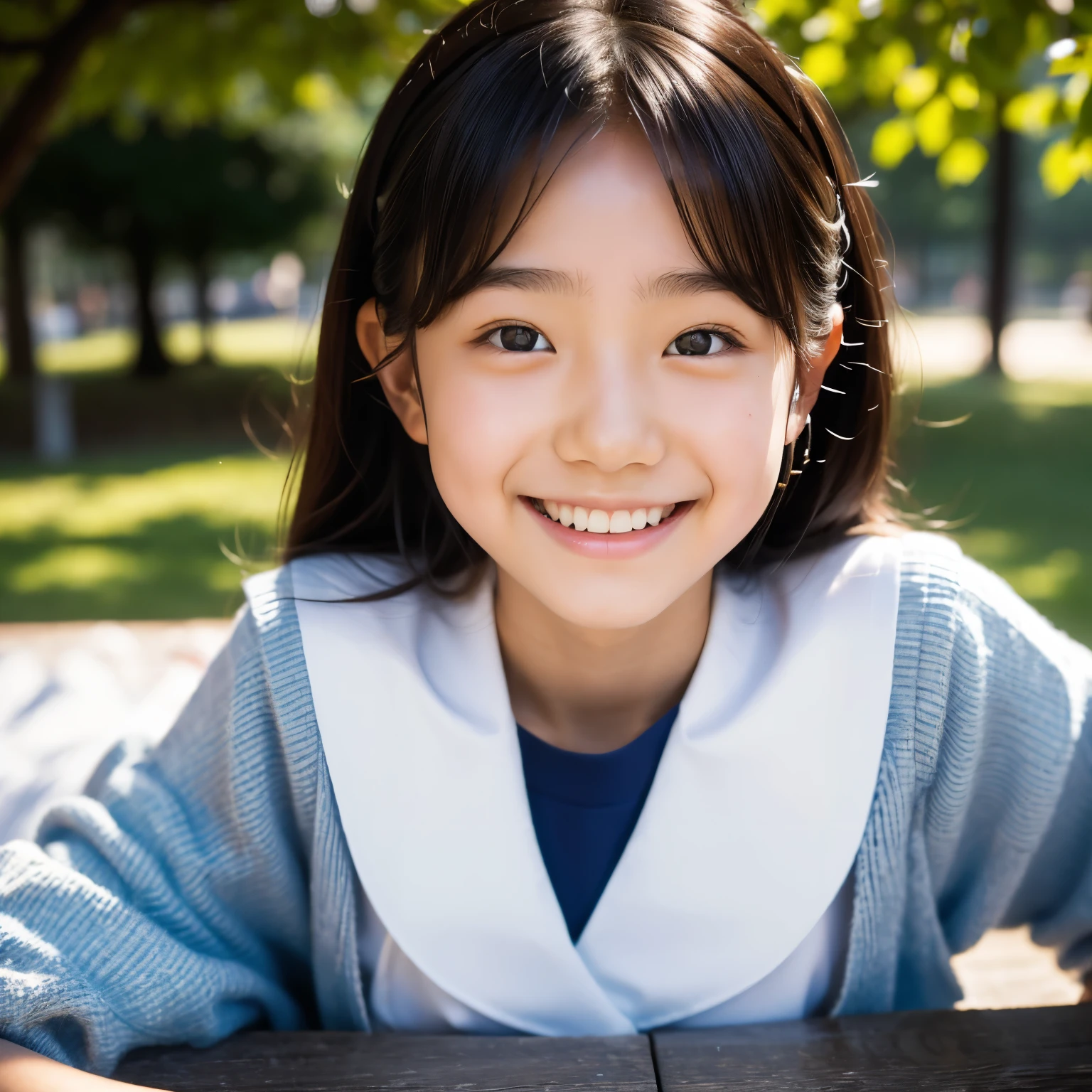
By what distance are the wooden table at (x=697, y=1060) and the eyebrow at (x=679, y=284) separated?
0.78m

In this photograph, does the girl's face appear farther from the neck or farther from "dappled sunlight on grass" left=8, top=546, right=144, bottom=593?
"dappled sunlight on grass" left=8, top=546, right=144, bottom=593

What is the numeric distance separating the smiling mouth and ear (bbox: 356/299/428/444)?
24cm

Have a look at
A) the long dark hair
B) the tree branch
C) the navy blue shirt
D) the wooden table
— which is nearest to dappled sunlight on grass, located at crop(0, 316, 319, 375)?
the tree branch

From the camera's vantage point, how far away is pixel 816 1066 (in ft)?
3.98

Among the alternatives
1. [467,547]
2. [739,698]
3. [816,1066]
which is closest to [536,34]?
[467,547]

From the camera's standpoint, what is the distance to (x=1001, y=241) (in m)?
14.2

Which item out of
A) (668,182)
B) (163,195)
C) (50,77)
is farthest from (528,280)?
(163,195)

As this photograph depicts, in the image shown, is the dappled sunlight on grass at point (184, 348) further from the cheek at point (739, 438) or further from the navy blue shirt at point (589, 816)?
the cheek at point (739, 438)

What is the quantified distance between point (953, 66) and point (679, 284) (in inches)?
58.8

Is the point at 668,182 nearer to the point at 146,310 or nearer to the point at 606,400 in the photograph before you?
the point at 606,400

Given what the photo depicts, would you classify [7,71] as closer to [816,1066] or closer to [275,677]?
[275,677]

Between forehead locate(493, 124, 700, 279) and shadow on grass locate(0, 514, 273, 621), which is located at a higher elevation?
forehead locate(493, 124, 700, 279)

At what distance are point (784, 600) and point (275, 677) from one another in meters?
0.67

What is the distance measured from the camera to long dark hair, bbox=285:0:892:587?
1.28 meters
